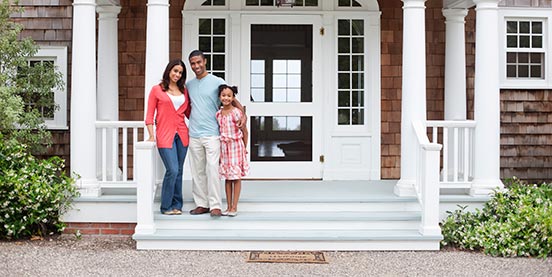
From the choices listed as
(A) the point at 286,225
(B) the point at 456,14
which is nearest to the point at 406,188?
(A) the point at 286,225

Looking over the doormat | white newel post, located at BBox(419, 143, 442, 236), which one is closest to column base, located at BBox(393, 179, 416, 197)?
white newel post, located at BBox(419, 143, 442, 236)

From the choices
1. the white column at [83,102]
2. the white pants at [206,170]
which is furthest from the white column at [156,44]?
the white pants at [206,170]

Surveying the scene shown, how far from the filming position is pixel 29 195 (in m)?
6.39

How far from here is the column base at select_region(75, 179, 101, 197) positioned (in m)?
6.83

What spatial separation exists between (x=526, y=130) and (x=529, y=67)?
0.89m

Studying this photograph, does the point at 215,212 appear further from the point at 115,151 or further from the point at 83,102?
the point at 83,102

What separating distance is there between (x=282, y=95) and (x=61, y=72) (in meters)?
2.97

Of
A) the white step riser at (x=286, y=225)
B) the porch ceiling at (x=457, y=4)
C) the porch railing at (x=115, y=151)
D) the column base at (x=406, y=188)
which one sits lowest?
the white step riser at (x=286, y=225)

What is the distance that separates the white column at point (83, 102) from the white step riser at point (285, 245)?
1123mm

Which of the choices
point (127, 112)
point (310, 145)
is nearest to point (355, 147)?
point (310, 145)

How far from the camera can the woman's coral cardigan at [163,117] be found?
6.27 m

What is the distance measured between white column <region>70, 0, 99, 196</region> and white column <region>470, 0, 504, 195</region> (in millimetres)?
4176

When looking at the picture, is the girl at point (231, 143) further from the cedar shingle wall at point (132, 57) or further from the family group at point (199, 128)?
the cedar shingle wall at point (132, 57)

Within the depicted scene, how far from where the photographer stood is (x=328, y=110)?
28.2ft
